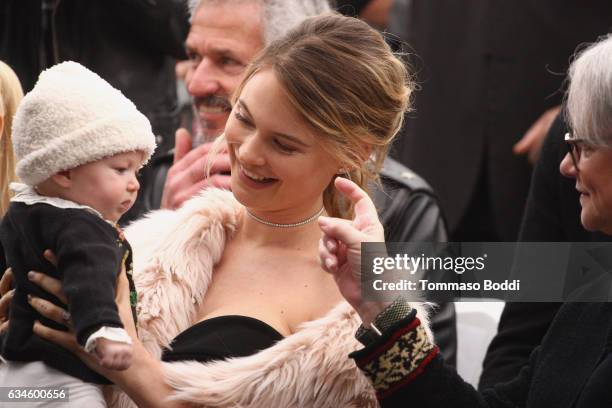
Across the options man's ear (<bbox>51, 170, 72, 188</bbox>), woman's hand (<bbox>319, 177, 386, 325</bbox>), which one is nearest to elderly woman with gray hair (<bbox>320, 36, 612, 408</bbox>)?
woman's hand (<bbox>319, 177, 386, 325</bbox>)

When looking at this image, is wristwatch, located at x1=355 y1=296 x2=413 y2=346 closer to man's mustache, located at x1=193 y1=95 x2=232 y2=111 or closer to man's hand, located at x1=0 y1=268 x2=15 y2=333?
man's hand, located at x1=0 y1=268 x2=15 y2=333

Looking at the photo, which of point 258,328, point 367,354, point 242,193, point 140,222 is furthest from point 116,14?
point 367,354

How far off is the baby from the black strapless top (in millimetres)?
192

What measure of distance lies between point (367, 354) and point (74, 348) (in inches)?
22.8

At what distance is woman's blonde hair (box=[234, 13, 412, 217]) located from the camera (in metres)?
2.36

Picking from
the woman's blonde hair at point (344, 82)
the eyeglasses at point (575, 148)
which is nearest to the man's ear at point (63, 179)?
the woman's blonde hair at point (344, 82)

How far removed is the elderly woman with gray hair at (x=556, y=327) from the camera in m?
2.17

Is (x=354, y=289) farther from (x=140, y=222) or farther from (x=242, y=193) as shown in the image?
(x=140, y=222)

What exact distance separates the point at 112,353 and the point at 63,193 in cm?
A: 39

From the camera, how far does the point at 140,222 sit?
272cm

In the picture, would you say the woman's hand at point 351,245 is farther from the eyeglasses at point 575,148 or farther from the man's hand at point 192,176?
the man's hand at point 192,176

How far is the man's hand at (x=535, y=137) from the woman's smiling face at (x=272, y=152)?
7.14 ft

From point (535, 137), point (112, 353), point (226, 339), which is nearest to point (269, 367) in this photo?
point (226, 339)

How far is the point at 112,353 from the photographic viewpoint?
2.03m
